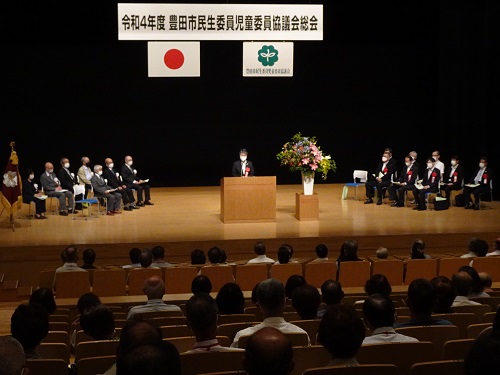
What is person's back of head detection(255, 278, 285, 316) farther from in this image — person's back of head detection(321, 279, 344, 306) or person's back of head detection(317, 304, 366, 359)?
person's back of head detection(317, 304, 366, 359)

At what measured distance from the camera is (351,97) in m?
18.7

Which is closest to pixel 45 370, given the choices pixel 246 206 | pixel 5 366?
pixel 5 366

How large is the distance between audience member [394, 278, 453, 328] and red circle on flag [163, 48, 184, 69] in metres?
11.0

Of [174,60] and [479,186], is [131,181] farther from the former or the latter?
[479,186]

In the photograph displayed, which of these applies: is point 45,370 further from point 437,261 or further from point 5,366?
point 437,261

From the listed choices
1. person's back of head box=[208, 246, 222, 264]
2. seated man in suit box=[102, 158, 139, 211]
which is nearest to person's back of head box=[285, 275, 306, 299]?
person's back of head box=[208, 246, 222, 264]

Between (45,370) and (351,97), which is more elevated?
(351,97)

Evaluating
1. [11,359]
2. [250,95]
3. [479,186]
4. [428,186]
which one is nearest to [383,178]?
[428,186]

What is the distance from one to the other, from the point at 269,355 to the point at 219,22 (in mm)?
11376

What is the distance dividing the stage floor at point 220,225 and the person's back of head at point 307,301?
20.6 feet

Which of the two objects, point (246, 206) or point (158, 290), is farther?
point (246, 206)

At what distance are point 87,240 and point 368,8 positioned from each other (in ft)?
32.7

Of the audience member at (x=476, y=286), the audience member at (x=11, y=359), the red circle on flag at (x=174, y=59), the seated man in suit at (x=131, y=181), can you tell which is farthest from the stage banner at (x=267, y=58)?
the audience member at (x=11, y=359)

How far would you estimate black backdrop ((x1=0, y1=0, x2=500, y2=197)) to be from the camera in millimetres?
16719
